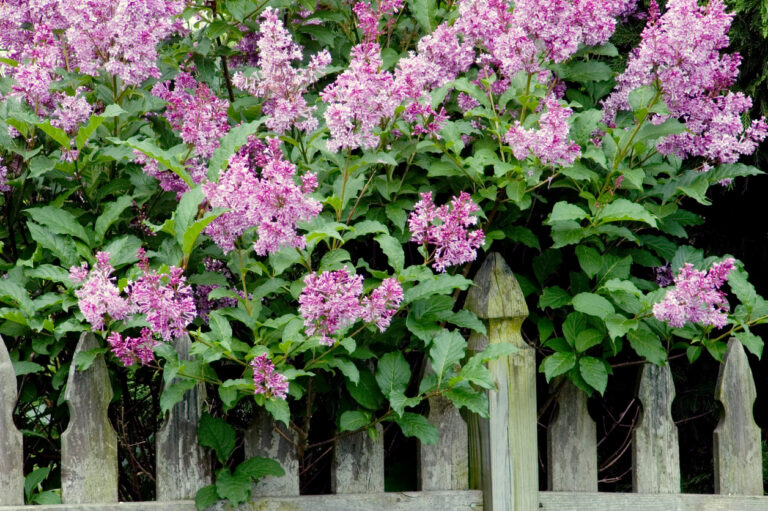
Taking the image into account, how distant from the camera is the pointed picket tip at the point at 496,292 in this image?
8.25 ft

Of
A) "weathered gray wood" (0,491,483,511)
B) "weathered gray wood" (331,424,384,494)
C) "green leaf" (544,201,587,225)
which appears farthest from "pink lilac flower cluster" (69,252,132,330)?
"green leaf" (544,201,587,225)

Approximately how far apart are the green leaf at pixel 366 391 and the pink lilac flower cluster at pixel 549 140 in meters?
0.69

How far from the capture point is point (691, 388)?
3.41 m

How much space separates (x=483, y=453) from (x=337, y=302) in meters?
0.87

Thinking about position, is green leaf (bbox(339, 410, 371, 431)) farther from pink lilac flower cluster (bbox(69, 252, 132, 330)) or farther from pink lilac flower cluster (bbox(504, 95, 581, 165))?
pink lilac flower cluster (bbox(504, 95, 581, 165))

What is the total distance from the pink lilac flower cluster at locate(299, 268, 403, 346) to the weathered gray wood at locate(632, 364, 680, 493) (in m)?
1.10

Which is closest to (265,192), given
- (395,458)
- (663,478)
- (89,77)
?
(89,77)

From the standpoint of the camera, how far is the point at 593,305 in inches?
95.5

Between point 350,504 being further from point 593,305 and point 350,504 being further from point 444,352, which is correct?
point 593,305

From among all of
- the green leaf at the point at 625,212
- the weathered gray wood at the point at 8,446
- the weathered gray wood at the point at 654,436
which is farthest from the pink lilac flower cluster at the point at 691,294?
the weathered gray wood at the point at 8,446

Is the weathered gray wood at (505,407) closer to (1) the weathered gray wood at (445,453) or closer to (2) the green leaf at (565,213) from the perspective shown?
(1) the weathered gray wood at (445,453)

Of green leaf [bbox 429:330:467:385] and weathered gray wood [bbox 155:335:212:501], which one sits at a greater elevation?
green leaf [bbox 429:330:467:385]

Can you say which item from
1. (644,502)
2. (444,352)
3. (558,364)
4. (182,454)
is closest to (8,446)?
(182,454)

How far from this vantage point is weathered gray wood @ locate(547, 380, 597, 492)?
267 cm
